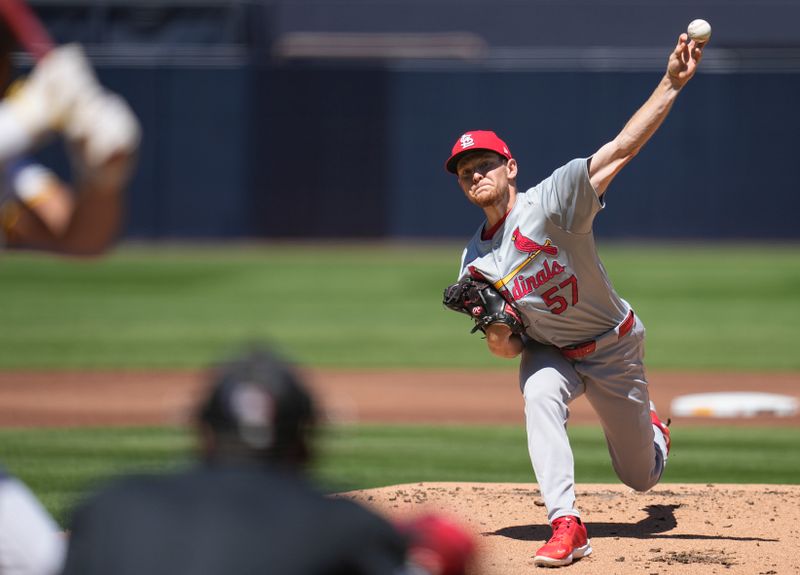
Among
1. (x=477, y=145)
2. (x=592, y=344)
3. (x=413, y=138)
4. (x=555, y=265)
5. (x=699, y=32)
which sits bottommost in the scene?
(x=592, y=344)

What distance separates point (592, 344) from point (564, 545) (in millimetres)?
916

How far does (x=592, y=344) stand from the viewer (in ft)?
17.7

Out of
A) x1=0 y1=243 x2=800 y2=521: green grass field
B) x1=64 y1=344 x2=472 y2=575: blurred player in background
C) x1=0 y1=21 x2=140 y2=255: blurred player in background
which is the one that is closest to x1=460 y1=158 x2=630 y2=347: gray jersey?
x1=0 y1=243 x2=800 y2=521: green grass field

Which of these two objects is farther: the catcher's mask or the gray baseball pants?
the gray baseball pants

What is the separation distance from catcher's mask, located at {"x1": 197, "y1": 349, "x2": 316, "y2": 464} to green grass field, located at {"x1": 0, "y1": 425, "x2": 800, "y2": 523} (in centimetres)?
431

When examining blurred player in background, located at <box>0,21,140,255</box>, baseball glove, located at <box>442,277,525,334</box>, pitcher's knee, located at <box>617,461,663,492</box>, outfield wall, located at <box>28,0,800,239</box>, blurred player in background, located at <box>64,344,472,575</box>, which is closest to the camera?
blurred player in background, located at <box>64,344,472,575</box>

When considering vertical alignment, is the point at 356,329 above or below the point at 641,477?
below

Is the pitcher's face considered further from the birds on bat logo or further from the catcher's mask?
the catcher's mask

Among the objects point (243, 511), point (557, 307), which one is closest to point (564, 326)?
point (557, 307)

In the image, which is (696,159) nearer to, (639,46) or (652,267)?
(652,267)

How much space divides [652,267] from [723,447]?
1357 cm

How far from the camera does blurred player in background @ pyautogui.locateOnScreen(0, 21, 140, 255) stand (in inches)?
103

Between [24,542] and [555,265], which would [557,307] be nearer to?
[555,265]

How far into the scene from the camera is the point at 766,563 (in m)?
5.04
